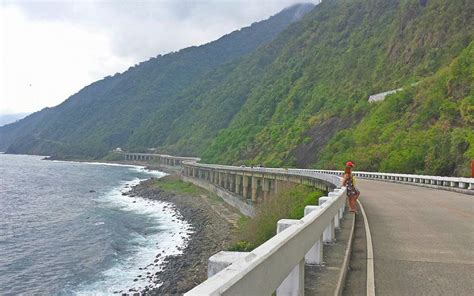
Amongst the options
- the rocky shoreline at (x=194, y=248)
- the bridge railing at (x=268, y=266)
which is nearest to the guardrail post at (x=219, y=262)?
the bridge railing at (x=268, y=266)

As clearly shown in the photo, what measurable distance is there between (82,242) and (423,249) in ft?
95.9

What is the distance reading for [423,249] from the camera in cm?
911

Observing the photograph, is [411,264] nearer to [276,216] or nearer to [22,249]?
[276,216]

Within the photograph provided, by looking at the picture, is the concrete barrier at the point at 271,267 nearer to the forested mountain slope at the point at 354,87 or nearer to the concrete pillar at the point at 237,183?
the forested mountain slope at the point at 354,87

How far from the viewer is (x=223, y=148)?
10931 centimetres

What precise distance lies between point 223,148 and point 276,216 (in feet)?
289

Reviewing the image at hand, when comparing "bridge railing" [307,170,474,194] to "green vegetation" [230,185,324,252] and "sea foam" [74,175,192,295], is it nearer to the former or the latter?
"green vegetation" [230,185,324,252]

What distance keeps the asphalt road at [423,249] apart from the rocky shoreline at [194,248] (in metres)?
10.6

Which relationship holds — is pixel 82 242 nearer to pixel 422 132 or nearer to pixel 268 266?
pixel 422 132

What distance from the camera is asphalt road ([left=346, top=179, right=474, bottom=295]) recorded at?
21.4 feet

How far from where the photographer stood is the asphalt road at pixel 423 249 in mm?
6523

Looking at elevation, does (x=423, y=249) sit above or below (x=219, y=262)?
below

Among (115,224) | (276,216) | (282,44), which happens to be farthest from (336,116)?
(282,44)

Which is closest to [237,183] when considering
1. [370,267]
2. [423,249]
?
[423,249]
